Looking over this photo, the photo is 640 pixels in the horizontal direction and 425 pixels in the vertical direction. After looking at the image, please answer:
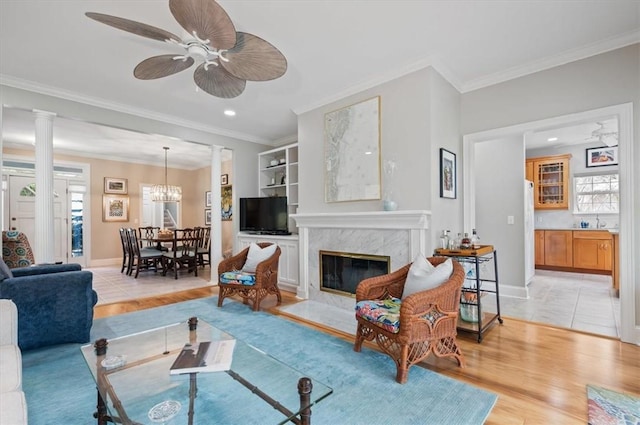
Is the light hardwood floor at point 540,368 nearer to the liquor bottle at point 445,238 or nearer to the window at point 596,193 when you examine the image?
the liquor bottle at point 445,238

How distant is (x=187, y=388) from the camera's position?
1814 millimetres

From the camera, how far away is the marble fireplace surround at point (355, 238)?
315cm

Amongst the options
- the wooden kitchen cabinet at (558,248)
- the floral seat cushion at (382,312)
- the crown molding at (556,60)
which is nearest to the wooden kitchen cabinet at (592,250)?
the wooden kitchen cabinet at (558,248)

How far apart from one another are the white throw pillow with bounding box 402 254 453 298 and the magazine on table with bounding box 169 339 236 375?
141 cm

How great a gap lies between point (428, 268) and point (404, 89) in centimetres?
Answer: 193

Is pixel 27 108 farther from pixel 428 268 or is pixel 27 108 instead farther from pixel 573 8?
pixel 573 8

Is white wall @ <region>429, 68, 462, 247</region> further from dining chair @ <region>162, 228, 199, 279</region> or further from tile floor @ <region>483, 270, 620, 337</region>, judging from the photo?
dining chair @ <region>162, 228, 199, 279</region>

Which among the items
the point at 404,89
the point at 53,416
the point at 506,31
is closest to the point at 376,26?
the point at 404,89

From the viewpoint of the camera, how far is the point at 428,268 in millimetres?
2562

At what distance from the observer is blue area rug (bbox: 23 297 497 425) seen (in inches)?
68.7

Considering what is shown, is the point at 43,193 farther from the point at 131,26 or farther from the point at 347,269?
the point at 347,269

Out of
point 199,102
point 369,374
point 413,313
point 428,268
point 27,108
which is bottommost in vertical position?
point 369,374

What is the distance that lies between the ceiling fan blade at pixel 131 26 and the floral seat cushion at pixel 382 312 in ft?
7.68

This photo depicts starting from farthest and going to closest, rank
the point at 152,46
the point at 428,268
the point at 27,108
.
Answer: the point at 27,108
the point at 152,46
the point at 428,268
